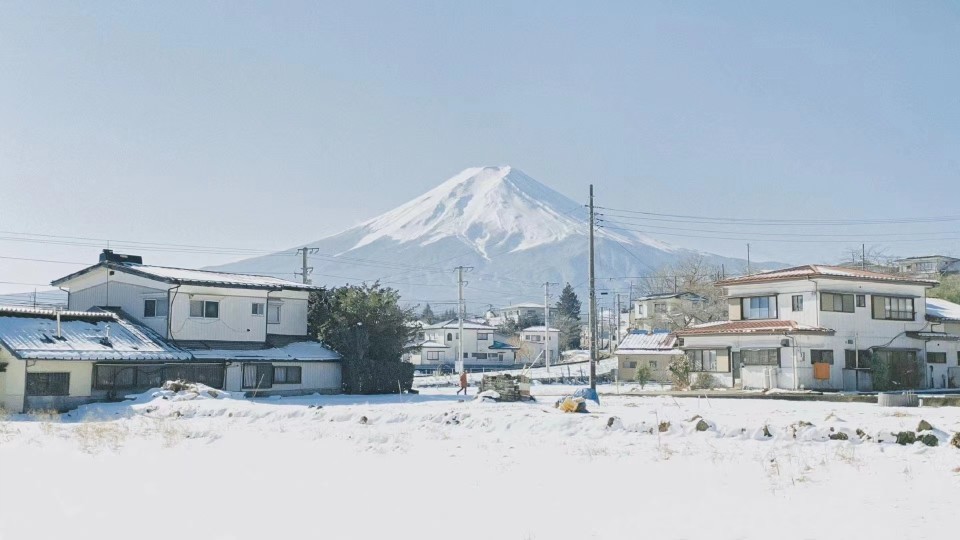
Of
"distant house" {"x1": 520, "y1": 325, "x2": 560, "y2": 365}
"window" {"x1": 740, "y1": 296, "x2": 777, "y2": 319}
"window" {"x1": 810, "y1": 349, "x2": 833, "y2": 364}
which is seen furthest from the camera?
"distant house" {"x1": 520, "y1": 325, "x2": 560, "y2": 365}

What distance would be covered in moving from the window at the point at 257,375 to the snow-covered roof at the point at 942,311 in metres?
33.6

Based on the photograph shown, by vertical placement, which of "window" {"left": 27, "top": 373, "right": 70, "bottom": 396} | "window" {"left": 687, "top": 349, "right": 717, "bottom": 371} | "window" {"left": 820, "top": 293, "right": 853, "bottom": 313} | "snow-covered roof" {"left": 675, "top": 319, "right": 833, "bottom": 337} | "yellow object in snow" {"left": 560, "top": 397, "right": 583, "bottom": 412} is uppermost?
"window" {"left": 820, "top": 293, "right": 853, "bottom": 313}

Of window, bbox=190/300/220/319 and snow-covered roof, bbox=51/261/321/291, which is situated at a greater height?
snow-covered roof, bbox=51/261/321/291

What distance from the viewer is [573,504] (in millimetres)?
12828

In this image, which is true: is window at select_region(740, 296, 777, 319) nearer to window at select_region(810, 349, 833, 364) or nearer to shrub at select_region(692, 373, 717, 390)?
window at select_region(810, 349, 833, 364)

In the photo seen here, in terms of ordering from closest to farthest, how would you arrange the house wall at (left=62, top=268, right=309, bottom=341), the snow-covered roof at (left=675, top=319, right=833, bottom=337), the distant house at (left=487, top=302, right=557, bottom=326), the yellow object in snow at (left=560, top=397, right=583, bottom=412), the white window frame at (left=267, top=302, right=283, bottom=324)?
the yellow object in snow at (left=560, top=397, right=583, bottom=412) → the house wall at (left=62, top=268, right=309, bottom=341) → the snow-covered roof at (left=675, top=319, right=833, bottom=337) → the white window frame at (left=267, top=302, right=283, bottom=324) → the distant house at (left=487, top=302, right=557, bottom=326)

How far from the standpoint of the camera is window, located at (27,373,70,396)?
30125 millimetres

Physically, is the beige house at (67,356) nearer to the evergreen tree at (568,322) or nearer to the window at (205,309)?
the window at (205,309)

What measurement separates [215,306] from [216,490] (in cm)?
2608

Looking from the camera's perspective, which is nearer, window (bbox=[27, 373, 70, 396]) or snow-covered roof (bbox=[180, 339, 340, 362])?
window (bbox=[27, 373, 70, 396])

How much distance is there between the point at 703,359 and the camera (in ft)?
144

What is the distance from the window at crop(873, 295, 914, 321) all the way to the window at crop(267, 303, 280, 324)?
29.5 meters

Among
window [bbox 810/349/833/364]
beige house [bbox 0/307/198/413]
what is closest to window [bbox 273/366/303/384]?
beige house [bbox 0/307/198/413]

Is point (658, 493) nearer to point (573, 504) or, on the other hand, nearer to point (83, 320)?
point (573, 504)
